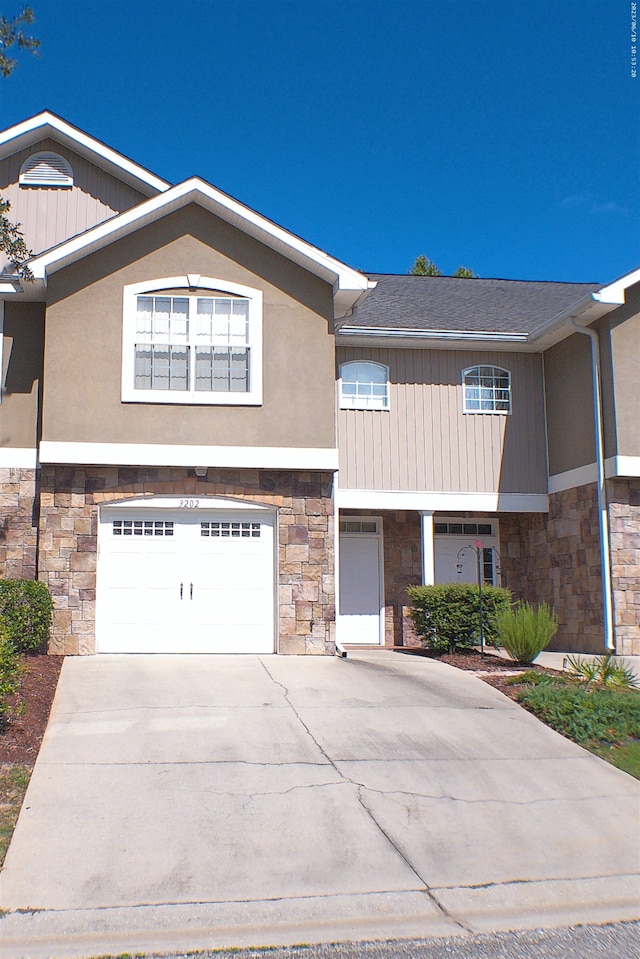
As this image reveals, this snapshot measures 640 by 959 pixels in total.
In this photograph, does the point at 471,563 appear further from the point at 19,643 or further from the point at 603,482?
the point at 19,643

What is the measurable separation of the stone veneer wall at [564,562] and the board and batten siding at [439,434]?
0.93m

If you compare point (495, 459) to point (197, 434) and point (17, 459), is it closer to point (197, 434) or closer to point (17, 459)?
point (197, 434)

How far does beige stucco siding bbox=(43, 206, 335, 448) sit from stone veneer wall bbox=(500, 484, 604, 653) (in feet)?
16.7

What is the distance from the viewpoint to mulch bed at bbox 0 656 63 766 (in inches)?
325

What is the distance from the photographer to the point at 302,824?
7.02 meters

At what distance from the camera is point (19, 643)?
38.8 ft

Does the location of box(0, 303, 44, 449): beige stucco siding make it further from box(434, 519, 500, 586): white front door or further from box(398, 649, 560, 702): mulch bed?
box(434, 519, 500, 586): white front door

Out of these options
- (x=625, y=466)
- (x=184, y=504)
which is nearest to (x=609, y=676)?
(x=625, y=466)

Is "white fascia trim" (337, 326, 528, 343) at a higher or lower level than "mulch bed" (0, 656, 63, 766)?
higher

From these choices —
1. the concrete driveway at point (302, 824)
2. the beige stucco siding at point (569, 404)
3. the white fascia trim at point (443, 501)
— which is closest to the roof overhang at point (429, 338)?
the beige stucco siding at point (569, 404)

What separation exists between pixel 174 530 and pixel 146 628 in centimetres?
153

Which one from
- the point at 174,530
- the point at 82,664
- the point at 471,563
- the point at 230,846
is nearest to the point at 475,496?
the point at 471,563

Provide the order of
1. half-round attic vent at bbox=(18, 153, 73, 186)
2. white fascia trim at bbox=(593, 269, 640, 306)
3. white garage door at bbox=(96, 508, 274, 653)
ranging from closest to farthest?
white garage door at bbox=(96, 508, 274, 653), white fascia trim at bbox=(593, 269, 640, 306), half-round attic vent at bbox=(18, 153, 73, 186)

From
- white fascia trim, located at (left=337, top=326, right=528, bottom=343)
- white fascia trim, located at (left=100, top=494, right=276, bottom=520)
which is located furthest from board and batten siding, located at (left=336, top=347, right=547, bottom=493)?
white fascia trim, located at (left=100, top=494, right=276, bottom=520)
